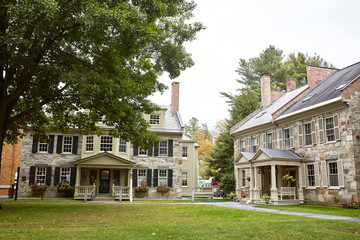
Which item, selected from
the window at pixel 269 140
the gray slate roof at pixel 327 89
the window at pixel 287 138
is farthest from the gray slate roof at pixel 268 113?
the window at pixel 287 138

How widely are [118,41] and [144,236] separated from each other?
727cm

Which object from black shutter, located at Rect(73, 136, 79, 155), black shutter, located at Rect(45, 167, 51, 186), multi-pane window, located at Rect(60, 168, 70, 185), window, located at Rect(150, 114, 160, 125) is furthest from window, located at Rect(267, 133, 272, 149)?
black shutter, located at Rect(45, 167, 51, 186)

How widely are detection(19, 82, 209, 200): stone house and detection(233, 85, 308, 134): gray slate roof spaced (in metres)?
6.18

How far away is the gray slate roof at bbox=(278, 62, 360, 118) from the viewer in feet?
62.1

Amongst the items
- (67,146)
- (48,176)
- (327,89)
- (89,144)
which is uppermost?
(327,89)

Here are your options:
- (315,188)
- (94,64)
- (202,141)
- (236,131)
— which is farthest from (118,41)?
(202,141)

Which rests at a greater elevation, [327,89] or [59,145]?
[327,89]

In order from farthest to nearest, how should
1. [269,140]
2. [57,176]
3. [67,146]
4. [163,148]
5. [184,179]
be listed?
1. [184,179]
2. [163,148]
3. [67,146]
4. [57,176]
5. [269,140]

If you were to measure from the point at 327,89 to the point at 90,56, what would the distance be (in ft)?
48.9

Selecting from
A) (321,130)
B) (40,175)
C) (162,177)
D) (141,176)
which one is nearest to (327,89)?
(321,130)

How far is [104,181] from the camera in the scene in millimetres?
27219

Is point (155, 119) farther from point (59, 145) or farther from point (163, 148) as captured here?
point (59, 145)

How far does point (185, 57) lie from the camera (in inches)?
609

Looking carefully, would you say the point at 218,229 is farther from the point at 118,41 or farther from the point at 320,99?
the point at 320,99
